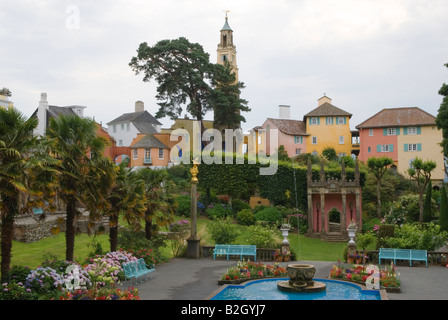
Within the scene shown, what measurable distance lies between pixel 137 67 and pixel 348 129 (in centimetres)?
2718

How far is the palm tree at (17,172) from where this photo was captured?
46.9ft

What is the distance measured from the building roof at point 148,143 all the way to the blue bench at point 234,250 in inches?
1267

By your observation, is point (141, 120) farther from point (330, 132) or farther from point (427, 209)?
point (427, 209)

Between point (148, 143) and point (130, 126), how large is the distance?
9033mm

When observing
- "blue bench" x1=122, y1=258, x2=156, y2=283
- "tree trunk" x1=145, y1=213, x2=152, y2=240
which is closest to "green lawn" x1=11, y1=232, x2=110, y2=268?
"tree trunk" x1=145, y1=213, x2=152, y2=240

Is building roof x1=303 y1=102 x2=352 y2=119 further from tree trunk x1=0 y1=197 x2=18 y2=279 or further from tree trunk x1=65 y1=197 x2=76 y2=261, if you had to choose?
tree trunk x1=0 y1=197 x2=18 y2=279

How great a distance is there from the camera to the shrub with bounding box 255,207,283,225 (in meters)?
40.2

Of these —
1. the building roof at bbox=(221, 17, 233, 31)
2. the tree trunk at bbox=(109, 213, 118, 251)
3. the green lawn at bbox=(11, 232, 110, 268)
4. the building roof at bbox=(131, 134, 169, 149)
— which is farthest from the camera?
the building roof at bbox=(221, 17, 233, 31)

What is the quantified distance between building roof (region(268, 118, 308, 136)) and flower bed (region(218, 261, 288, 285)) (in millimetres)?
42690

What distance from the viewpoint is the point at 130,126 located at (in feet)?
210

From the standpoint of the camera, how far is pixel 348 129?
61.4 m
